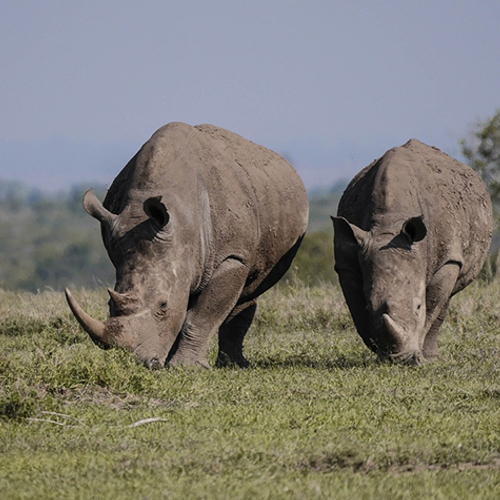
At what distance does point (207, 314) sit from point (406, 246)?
1945 mm

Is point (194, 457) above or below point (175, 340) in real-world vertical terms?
above

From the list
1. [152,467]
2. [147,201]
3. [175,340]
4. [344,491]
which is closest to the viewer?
[344,491]

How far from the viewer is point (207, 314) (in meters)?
11.6

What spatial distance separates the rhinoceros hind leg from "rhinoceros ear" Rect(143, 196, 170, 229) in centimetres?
215

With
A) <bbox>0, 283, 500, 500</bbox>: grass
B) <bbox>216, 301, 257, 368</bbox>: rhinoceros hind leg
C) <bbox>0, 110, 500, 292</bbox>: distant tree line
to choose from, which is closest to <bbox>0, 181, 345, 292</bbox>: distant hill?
<bbox>0, 110, 500, 292</bbox>: distant tree line

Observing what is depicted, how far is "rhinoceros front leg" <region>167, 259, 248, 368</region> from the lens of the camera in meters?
11.4

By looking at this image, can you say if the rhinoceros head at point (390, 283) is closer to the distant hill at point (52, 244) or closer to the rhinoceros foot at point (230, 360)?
the rhinoceros foot at point (230, 360)

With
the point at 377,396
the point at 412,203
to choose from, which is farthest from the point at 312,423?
the point at 412,203

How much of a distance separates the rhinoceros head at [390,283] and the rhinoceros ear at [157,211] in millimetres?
1697

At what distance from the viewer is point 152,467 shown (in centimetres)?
675

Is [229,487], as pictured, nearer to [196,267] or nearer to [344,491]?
[344,491]

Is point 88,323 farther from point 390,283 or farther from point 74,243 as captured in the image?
point 74,243

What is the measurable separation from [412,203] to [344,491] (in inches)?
237

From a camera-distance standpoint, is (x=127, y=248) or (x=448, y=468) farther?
(x=127, y=248)
